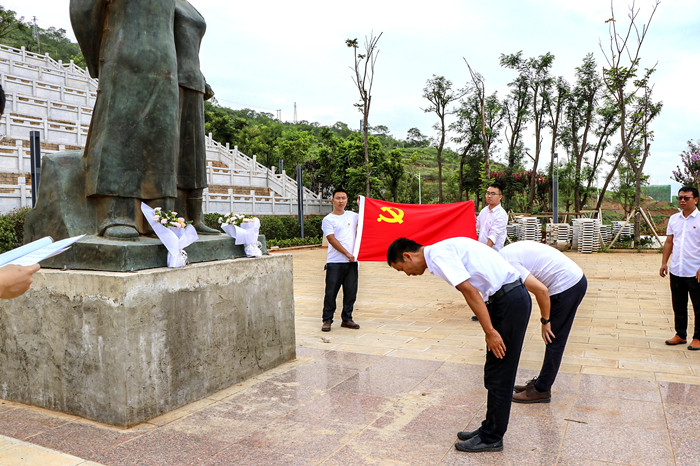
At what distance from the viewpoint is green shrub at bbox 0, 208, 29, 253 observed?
1131cm

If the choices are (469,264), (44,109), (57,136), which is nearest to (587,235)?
(469,264)

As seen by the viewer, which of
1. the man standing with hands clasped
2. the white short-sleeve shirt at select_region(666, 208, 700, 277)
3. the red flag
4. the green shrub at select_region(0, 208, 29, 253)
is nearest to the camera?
the white short-sleeve shirt at select_region(666, 208, 700, 277)

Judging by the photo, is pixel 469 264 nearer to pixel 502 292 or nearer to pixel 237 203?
pixel 502 292

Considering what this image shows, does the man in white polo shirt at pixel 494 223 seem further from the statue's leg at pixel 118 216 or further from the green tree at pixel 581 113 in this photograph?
the green tree at pixel 581 113

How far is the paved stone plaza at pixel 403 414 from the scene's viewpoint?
260 cm

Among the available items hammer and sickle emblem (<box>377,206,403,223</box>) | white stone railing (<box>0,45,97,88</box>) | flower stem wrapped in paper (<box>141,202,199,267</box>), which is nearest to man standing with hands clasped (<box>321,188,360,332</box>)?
hammer and sickle emblem (<box>377,206,403,223</box>)

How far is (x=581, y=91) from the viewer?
26469 millimetres

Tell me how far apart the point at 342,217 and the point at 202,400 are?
2756 millimetres

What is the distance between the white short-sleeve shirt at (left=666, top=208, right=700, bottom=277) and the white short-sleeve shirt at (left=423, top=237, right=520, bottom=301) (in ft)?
10.1

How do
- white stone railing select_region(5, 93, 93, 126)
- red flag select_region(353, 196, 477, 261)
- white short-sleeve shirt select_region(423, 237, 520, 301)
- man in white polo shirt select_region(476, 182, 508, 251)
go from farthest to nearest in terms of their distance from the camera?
white stone railing select_region(5, 93, 93, 126) → red flag select_region(353, 196, 477, 261) → man in white polo shirt select_region(476, 182, 508, 251) → white short-sleeve shirt select_region(423, 237, 520, 301)

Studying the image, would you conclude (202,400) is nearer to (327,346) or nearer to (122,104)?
(327,346)

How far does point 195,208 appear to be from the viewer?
4.16 metres

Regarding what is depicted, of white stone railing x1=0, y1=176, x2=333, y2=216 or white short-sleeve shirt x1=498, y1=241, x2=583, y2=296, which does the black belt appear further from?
white stone railing x1=0, y1=176, x2=333, y2=216

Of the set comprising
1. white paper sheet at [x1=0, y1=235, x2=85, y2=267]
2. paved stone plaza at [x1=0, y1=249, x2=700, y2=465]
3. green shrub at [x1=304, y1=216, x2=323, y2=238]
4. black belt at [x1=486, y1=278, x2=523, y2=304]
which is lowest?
paved stone plaza at [x1=0, y1=249, x2=700, y2=465]
